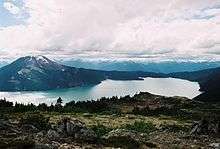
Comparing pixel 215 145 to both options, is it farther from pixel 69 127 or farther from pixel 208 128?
pixel 69 127

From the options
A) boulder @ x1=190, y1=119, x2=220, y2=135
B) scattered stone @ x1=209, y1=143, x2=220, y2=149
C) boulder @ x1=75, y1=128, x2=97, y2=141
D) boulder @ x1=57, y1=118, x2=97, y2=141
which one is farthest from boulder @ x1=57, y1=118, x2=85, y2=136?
scattered stone @ x1=209, y1=143, x2=220, y2=149

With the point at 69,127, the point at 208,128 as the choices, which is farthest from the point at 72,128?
the point at 208,128

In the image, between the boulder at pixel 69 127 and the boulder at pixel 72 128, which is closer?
the boulder at pixel 72 128

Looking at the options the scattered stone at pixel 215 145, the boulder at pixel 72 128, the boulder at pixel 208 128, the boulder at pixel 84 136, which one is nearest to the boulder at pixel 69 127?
the boulder at pixel 72 128

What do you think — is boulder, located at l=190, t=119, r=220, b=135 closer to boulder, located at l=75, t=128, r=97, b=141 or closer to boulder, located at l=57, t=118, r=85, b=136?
boulder, located at l=75, t=128, r=97, b=141

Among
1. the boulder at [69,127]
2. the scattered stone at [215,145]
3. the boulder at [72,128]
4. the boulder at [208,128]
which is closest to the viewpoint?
the scattered stone at [215,145]

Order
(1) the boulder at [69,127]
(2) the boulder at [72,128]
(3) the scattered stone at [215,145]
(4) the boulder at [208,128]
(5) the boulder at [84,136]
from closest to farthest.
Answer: (5) the boulder at [84,136], (3) the scattered stone at [215,145], (2) the boulder at [72,128], (1) the boulder at [69,127], (4) the boulder at [208,128]

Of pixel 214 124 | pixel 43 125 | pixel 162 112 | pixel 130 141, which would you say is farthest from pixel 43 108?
pixel 130 141

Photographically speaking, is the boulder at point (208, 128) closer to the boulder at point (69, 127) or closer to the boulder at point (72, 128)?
the boulder at point (72, 128)

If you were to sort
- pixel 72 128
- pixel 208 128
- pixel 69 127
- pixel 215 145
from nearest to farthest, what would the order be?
pixel 215 145 → pixel 72 128 → pixel 69 127 → pixel 208 128

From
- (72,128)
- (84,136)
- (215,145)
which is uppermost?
(72,128)

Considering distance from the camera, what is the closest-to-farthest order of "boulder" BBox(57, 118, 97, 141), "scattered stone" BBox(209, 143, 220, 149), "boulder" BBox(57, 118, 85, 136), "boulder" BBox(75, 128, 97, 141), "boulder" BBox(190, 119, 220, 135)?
1. "boulder" BBox(75, 128, 97, 141)
2. "scattered stone" BBox(209, 143, 220, 149)
3. "boulder" BBox(57, 118, 97, 141)
4. "boulder" BBox(57, 118, 85, 136)
5. "boulder" BBox(190, 119, 220, 135)
